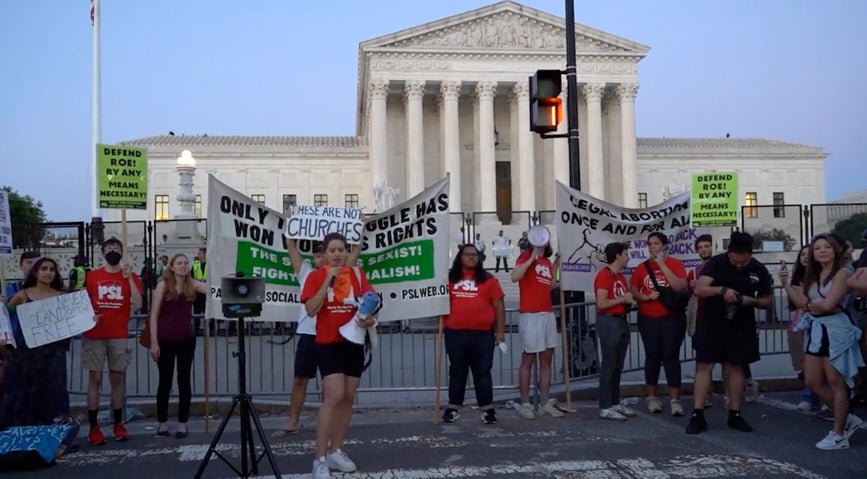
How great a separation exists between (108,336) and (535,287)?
4.38m

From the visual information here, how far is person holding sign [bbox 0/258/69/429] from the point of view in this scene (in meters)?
7.29

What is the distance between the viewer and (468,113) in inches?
2295

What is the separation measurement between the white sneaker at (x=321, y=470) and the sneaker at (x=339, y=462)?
212 mm

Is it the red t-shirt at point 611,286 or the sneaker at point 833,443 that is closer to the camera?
the sneaker at point 833,443

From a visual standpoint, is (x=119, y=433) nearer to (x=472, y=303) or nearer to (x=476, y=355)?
(x=476, y=355)

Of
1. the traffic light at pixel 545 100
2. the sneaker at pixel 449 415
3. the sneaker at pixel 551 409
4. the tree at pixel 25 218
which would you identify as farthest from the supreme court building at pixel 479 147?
the sneaker at pixel 449 415

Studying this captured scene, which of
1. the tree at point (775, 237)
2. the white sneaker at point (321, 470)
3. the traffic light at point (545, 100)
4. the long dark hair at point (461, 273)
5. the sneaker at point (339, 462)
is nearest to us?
the white sneaker at point (321, 470)

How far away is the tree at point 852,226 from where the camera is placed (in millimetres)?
21188

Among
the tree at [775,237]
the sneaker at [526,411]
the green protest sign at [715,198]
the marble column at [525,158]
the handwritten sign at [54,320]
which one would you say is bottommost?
the sneaker at [526,411]

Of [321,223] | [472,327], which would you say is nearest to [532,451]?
[472,327]

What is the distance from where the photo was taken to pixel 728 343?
7.63m

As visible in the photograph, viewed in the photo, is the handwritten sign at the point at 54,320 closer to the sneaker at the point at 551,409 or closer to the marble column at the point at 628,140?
the sneaker at the point at 551,409

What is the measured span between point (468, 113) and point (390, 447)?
172ft

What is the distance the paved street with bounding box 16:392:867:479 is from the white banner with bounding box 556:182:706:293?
5.72 feet
